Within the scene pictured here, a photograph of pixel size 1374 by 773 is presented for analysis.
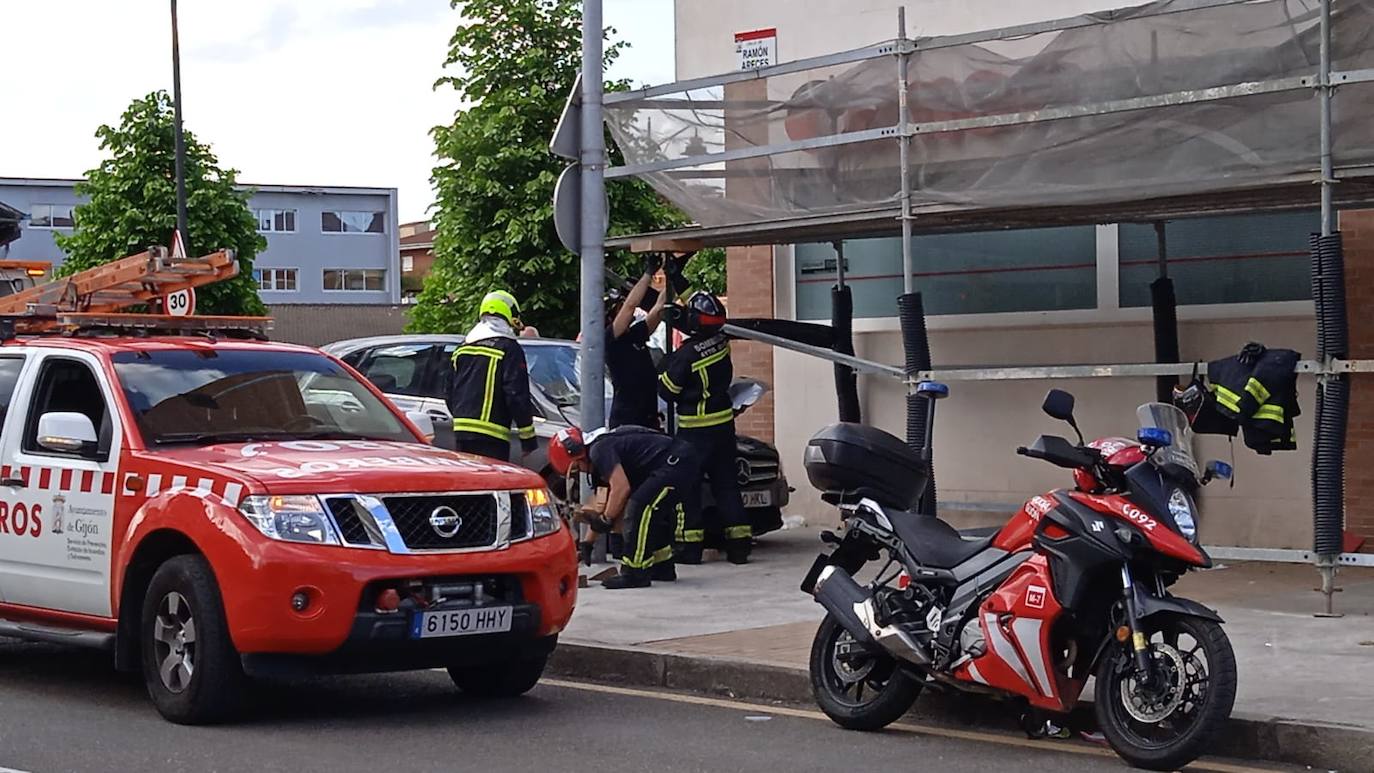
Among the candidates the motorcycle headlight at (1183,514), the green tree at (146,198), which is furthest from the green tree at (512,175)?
the motorcycle headlight at (1183,514)

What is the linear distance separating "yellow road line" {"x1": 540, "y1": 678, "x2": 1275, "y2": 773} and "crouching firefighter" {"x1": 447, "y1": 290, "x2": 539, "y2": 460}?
2.73 metres

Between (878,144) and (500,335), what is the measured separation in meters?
2.68

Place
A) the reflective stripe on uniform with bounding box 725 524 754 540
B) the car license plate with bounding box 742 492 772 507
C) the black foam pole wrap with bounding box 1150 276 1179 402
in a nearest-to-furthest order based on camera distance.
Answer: the black foam pole wrap with bounding box 1150 276 1179 402 < the reflective stripe on uniform with bounding box 725 524 754 540 < the car license plate with bounding box 742 492 772 507

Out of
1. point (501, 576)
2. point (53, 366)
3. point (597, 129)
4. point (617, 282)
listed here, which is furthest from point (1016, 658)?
point (617, 282)

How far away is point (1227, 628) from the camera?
9719mm

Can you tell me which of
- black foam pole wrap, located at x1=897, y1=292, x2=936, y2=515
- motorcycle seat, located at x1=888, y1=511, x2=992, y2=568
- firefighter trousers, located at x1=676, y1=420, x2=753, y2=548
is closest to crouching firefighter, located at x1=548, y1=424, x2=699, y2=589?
firefighter trousers, located at x1=676, y1=420, x2=753, y2=548

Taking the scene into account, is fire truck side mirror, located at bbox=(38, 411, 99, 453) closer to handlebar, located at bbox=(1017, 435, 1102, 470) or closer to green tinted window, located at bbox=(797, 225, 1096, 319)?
handlebar, located at bbox=(1017, 435, 1102, 470)

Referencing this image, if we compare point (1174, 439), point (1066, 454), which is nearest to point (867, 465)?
point (1066, 454)

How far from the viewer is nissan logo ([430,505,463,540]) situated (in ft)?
26.5

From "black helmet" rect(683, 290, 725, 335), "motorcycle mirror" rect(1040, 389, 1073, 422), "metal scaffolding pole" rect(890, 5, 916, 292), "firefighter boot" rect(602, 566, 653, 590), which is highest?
"metal scaffolding pole" rect(890, 5, 916, 292)

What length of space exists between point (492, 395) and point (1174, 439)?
5.73 meters

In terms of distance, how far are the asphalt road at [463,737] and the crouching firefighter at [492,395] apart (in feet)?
9.54

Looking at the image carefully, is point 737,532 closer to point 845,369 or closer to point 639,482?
point 639,482

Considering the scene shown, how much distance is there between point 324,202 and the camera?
7881 centimetres
